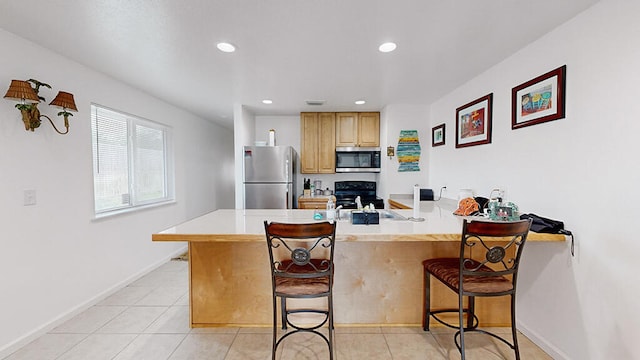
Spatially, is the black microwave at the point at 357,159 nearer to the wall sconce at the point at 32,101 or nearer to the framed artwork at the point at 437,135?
the framed artwork at the point at 437,135

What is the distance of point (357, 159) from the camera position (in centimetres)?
451

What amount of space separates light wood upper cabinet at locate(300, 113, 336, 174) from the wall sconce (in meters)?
2.90

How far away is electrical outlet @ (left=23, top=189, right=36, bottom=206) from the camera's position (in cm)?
210

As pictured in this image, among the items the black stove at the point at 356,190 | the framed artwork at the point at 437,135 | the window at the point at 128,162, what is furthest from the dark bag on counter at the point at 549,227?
the window at the point at 128,162

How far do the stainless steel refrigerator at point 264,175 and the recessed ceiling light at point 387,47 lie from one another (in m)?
2.17

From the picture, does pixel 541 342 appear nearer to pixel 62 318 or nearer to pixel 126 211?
pixel 62 318

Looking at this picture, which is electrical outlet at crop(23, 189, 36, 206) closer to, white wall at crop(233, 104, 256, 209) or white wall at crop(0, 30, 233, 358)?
white wall at crop(0, 30, 233, 358)

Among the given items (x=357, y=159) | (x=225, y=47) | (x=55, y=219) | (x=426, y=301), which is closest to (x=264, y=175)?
(x=357, y=159)

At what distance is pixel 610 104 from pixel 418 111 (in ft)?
8.76

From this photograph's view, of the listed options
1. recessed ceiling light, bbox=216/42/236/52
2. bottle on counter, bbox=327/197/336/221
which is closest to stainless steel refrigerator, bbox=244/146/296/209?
bottle on counter, bbox=327/197/336/221

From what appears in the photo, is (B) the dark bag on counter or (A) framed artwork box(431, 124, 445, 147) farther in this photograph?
(A) framed artwork box(431, 124, 445, 147)

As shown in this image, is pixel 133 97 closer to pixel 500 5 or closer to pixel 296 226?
pixel 296 226

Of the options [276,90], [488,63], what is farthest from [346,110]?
[488,63]

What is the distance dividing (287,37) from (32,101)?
1.94 meters
